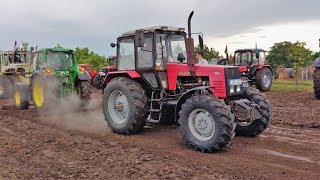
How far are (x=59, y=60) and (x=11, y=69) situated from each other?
20.2 ft

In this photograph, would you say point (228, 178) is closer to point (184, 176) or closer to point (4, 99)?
point (184, 176)

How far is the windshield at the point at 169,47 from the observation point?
8445mm

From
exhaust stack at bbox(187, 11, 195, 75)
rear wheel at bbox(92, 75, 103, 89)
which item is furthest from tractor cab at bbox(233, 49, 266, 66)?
exhaust stack at bbox(187, 11, 195, 75)

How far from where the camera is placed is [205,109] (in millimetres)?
6848

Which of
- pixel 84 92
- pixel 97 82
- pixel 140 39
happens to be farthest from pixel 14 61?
pixel 140 39

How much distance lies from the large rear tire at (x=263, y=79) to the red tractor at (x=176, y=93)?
41.2 ft

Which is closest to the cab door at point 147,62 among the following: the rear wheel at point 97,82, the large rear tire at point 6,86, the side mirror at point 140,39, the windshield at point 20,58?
the side mirror at point 140,39

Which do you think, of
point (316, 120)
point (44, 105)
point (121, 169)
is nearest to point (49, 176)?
point (121, 169)

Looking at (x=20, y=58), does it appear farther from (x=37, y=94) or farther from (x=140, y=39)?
(x=140, y=39)

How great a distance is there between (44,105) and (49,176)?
6.67 m

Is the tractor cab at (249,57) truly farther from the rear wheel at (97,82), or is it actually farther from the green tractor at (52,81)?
the green tractor at (52,81)

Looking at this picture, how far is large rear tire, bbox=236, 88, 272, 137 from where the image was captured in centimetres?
784

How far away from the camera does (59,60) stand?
12898 mm

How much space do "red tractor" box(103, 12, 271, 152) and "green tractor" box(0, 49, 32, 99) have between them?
9164mm
